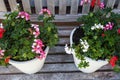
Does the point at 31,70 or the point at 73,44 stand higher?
the point at 73,44

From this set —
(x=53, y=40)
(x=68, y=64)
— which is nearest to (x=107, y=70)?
(x=68, y=64)

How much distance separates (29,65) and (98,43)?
1.73 feet

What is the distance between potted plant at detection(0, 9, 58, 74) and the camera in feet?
5.16

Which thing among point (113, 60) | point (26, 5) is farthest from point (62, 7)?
point (113, 60)

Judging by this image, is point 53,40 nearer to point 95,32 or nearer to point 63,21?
point 95,32

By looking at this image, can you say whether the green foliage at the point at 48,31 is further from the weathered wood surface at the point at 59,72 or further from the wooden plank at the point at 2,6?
the wooden plank at the point at 2,6

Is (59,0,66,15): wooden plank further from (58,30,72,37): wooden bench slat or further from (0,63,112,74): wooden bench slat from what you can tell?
(0,63,112,74): wooden bench slat

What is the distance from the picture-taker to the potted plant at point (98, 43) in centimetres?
160

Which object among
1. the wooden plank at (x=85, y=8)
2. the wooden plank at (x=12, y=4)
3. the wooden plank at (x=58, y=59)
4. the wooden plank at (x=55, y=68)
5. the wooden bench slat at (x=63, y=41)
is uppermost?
the wooden plank at (x=12, y=4)

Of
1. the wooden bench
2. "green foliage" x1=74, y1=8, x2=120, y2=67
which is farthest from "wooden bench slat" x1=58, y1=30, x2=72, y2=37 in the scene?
"green foliage" x1=74, y1=8, x2=120, y2=67

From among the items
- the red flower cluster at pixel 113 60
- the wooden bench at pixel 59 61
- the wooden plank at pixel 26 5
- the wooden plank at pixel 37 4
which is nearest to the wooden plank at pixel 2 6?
the wooden bench at pixel 59 61

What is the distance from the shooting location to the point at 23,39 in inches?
62.4

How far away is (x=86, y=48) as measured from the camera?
5.21ft

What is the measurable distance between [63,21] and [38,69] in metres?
0.55
